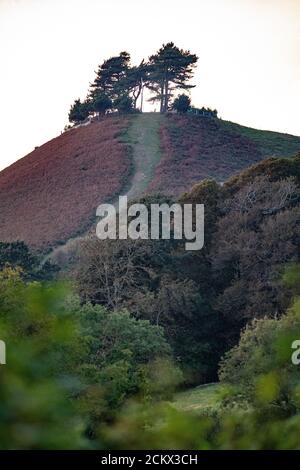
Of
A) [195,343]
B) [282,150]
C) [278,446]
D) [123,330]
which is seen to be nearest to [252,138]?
[282,150]

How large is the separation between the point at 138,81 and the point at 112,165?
22882 millimetres

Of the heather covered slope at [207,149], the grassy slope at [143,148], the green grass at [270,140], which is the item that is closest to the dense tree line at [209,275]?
the heather covered slope at [207,149]

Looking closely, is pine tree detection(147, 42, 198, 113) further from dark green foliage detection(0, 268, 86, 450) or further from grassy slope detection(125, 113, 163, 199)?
dark green foliage detection(0, 268, 86, 450)

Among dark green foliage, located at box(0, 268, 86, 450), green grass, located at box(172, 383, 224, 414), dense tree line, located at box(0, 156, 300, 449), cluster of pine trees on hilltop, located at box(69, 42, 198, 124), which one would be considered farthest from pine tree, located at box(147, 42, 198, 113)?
dark green foliage, located at box(0, 268, 86, 450)

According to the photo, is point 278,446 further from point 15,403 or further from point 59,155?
point 59,155

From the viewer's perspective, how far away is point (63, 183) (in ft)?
247

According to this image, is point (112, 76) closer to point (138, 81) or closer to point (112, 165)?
point (138, 81)

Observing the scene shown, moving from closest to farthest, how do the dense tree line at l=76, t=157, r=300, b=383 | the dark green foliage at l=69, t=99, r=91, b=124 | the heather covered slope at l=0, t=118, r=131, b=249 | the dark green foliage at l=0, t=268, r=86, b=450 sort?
the dark green foliage at l=0, t=268, r=86, b=450
the dense tree line at l=76, t=157, r=300, b=383
the heather covered slope at l=0, t=118, r=131, b=249
the dark green foliage at l=69, t=99, r=91, b=124

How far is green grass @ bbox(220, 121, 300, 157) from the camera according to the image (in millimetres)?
84500

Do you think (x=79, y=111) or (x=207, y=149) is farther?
(x=79, y=111)

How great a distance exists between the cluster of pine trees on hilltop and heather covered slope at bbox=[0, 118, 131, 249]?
12.5 ft

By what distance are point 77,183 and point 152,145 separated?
34.7ft

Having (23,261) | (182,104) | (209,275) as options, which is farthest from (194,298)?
(182,104)

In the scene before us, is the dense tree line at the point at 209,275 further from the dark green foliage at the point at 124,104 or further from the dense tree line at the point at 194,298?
the dark green foliage at the point at 124,104
